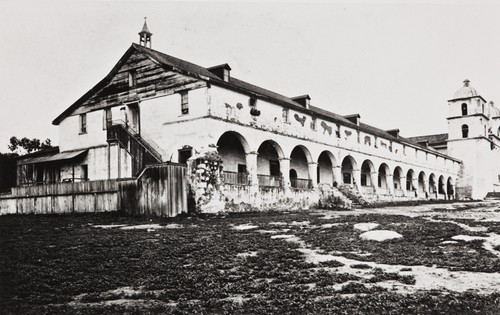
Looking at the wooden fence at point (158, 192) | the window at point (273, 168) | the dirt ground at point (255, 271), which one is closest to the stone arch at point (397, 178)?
the window at point (273, 168)

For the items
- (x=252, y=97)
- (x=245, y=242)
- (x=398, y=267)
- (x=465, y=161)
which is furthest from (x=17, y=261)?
(x=465, y=161)

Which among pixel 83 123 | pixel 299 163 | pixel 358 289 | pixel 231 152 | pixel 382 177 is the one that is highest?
pixel 83 123

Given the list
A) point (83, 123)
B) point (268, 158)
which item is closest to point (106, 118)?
point (83, 123)

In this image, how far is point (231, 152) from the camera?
30.2 meters

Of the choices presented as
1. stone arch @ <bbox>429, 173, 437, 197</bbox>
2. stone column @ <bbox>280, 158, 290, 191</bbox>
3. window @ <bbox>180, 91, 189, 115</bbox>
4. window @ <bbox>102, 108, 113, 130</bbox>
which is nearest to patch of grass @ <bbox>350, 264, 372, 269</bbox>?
window @ <bbox>180, 91, 189, 115</bbox>

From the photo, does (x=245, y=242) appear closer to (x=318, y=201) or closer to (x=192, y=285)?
(x=192, y=285)

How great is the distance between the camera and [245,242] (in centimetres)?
1297

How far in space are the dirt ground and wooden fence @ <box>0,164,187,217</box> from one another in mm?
5496

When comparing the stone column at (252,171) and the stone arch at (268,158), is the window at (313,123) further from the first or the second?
the stone column at (252,171)

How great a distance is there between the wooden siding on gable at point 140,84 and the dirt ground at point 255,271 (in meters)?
12.8

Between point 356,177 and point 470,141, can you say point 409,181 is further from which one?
point 356,177

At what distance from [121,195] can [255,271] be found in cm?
1374

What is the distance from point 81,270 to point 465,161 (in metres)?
65.5

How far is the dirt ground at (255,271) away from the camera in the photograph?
7277 mm
